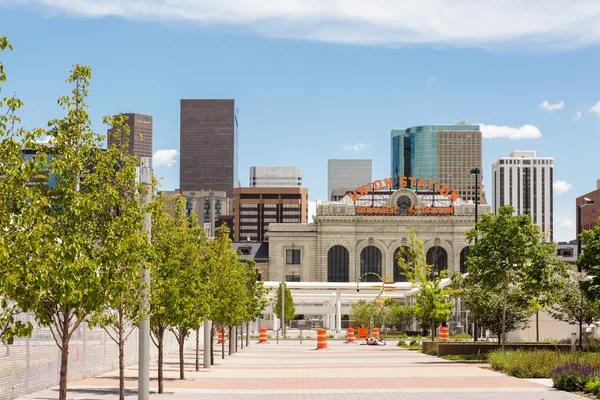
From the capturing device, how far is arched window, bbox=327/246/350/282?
155 m

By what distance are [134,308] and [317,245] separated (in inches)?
5274

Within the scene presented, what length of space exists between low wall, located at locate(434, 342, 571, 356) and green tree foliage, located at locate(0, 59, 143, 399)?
87.0 feet

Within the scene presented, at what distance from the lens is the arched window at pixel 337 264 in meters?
155

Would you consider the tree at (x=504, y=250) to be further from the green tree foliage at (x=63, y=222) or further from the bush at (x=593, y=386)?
the green tree foliage at (x=63, y=222)

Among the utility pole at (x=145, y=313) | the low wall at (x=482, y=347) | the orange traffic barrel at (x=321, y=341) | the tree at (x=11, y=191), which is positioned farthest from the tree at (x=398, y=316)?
the tree at (x=11, y=191)

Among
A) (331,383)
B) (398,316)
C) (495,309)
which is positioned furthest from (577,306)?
(398,316)

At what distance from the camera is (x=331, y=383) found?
103 feet

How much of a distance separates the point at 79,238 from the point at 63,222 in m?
3.15

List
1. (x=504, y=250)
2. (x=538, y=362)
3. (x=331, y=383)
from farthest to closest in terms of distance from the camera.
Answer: (x=504, y=250) < (x=538, y=362) < (x=331, y=383)

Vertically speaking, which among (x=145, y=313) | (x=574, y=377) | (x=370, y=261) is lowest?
(x=574, y=377)

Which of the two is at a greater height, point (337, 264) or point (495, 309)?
point (337, 264)

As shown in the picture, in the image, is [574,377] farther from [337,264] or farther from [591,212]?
[591,212]

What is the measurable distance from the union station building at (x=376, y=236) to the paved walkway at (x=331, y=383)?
362ft

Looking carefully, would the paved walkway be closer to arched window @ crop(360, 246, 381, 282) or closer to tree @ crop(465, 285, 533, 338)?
tree @ crop(465, 285, 533, 338)
